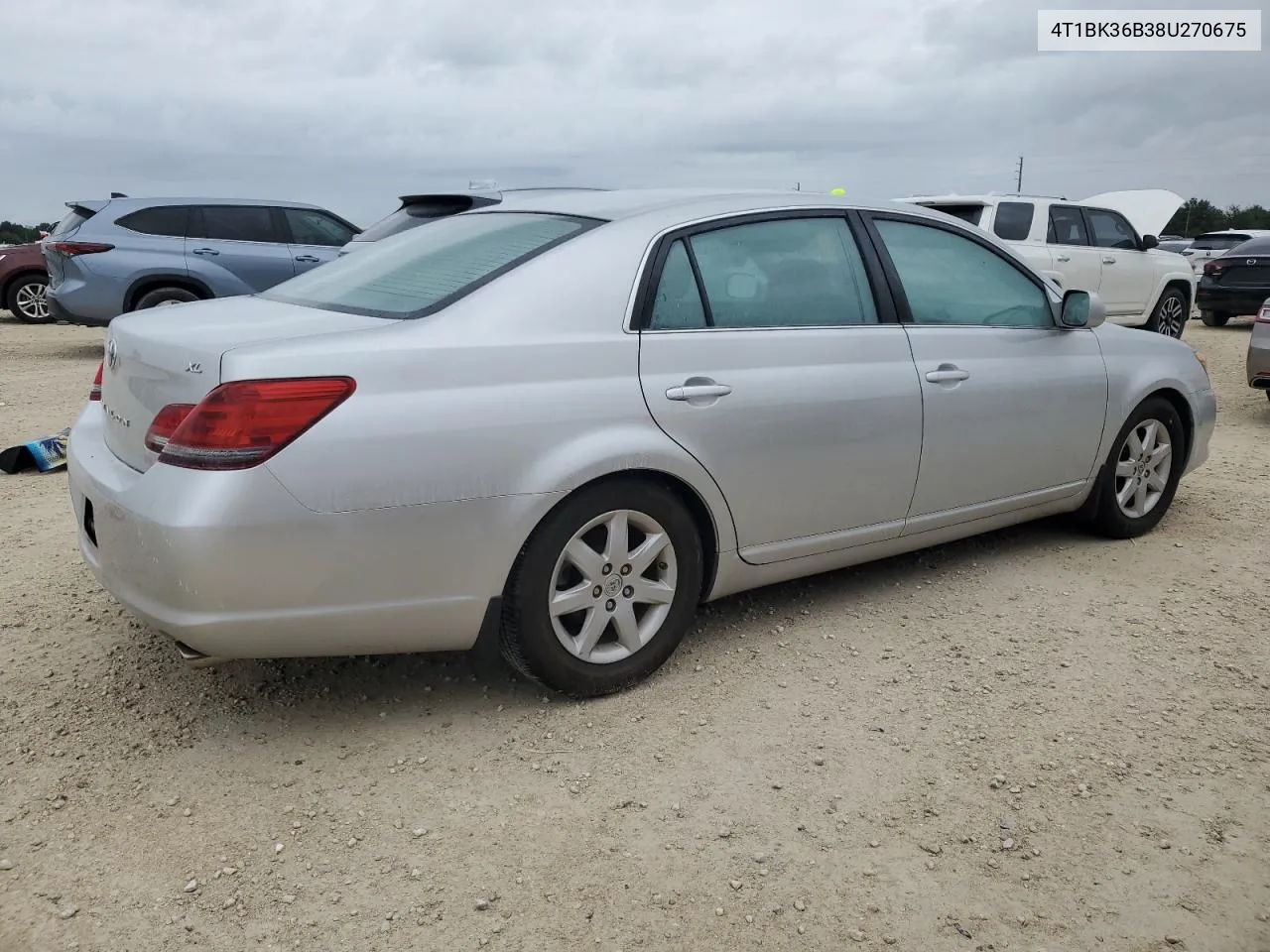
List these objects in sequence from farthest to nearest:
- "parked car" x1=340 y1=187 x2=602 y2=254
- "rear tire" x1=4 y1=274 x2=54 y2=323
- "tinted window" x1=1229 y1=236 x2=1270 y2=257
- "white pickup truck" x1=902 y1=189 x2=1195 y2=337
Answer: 1. "rear tire" x1=4 y1=274 x2=54 y2=323
2. "tinted window" x1=1229 y1=236 x2=1270 y2=257
3. "white pickup truck" x1=902 y1=189 x2=1195 y2=337
4. "parked car" x1=340 y1=187 x2=602 y2=254

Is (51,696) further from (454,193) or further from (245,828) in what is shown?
→ (454,193)

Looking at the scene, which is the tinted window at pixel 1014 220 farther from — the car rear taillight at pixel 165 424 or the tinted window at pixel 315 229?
the car rear taillight at pixel 165 424

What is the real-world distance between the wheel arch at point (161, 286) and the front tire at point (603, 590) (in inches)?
Answer: 364

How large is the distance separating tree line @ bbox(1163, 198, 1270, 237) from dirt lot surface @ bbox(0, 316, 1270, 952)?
60.8m

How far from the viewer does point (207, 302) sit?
386cm

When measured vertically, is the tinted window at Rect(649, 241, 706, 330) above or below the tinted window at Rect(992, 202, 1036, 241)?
below

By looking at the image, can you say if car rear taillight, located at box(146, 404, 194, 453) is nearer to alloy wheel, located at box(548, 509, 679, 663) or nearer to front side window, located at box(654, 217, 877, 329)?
alloy wheel, located at box(548, 509, 679, 663)

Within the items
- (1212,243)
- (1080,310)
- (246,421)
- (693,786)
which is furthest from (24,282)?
(1212,243)

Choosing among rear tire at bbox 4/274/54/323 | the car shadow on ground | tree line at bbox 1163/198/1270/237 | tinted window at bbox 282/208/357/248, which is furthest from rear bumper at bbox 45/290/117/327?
tree line at bbox 1163/198/1270/237

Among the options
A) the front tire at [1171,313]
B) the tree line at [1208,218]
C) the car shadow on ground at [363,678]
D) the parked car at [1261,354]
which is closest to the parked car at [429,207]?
the car shadow on ground at [363,678]

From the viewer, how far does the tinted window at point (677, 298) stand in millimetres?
3443

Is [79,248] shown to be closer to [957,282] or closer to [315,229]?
[315,229]

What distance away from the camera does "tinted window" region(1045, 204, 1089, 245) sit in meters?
11.5

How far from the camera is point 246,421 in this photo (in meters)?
2.78
